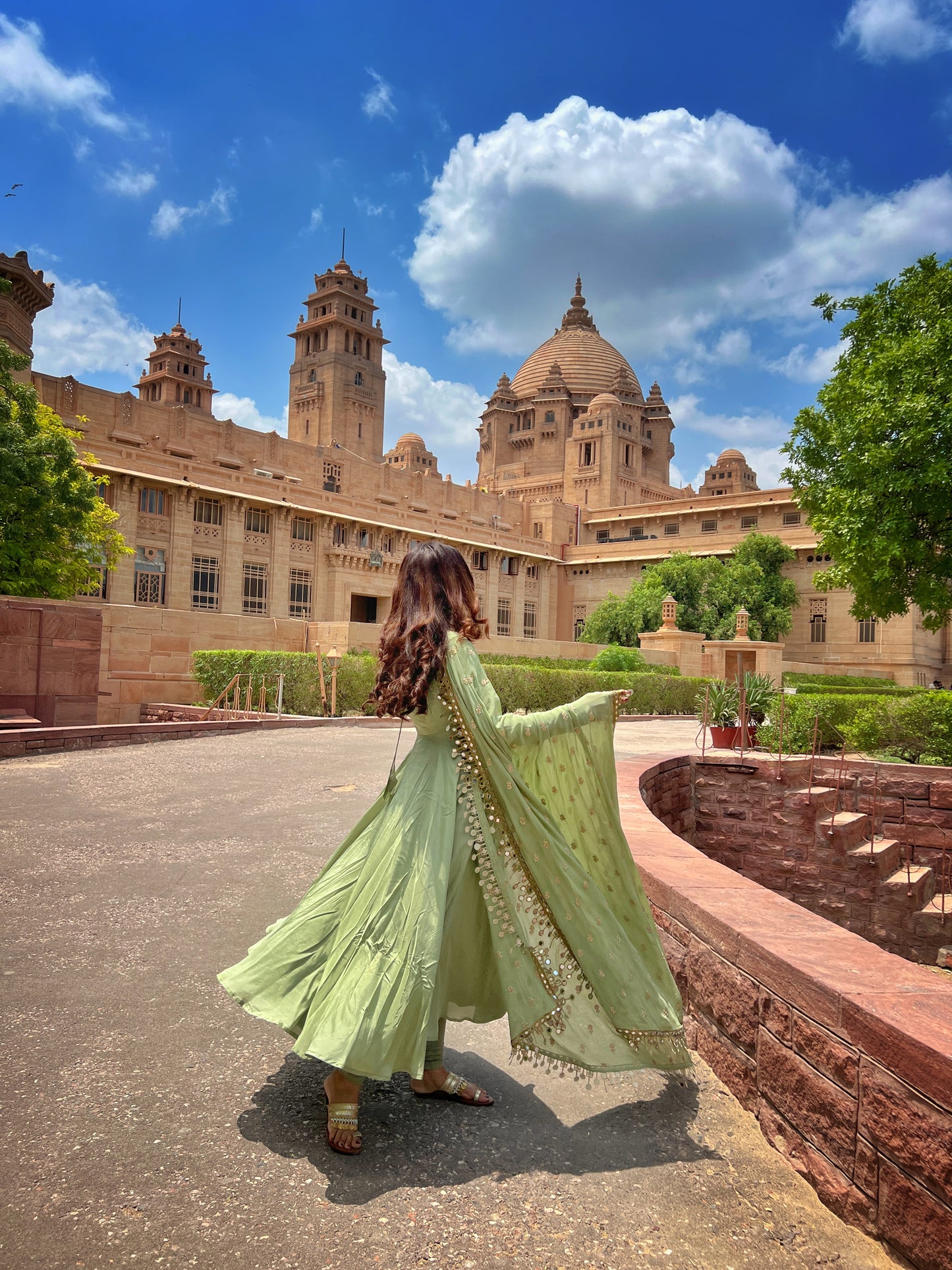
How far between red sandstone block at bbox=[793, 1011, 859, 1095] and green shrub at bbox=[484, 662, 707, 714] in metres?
→ 16.0

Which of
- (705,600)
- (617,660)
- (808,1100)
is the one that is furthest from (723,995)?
(705,600)

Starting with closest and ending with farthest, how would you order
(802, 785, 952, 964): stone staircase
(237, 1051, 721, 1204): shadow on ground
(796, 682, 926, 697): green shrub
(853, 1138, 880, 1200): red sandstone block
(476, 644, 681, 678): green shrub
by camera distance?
(853, 1138, 880, 1200): red sandstone block
(237, 1051, 721, 1204): shadow on ground
(802, 785, 952, 964): stone staircase
(796, 682, 926, 697): green shrub
(476, 644, 681, 678): green shrub

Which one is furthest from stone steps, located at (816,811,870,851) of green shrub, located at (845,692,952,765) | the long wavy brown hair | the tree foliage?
the tree foliage

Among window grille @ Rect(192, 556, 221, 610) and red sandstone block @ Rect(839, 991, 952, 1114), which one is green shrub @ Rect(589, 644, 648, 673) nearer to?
window grille @ Rect(192, 556, 221, 610)

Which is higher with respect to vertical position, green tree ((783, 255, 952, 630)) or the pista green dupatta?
green tree ((783, 255, 952, 630))

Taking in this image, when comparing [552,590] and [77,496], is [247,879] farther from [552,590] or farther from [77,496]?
[552,590]

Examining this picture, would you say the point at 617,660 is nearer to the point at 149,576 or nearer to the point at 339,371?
the point at 149,576

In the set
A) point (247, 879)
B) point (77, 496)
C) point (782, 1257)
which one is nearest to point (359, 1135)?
point (782, 1257)

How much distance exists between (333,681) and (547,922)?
14458 mm

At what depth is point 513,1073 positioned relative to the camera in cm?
298

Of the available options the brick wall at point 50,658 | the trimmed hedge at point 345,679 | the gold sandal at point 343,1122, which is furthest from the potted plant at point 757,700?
the gold sandal at point 343,1122

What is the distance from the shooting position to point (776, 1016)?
2.65 meters

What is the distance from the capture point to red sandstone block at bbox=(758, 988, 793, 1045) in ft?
8.45

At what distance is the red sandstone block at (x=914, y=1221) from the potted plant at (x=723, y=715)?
33.0 feet
